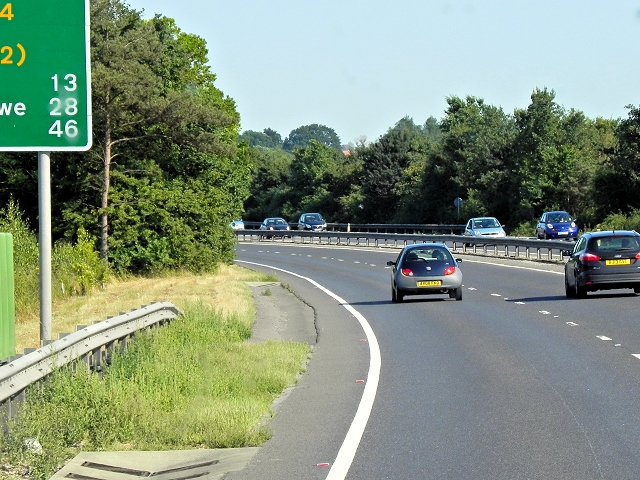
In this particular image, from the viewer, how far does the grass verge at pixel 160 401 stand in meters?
9.45

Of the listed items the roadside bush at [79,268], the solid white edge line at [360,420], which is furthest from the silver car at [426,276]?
the roadside bush at [79,268]

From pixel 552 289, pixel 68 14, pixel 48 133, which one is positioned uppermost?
pixel 68 14

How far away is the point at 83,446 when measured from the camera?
9.88 m

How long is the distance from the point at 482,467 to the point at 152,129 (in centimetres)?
3782

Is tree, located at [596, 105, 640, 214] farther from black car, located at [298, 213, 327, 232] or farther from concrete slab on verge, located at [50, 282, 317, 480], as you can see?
concrete slab on verge, located at [50, 282, 317, 480]

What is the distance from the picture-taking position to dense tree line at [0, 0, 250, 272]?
41.9 m

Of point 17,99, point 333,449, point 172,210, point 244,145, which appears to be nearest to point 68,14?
point 17,99

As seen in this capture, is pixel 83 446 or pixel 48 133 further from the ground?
pixel 48 133

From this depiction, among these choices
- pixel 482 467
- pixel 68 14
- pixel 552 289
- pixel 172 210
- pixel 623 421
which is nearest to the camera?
pixel 482 467

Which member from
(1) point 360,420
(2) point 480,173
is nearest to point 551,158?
(2) point 480,173

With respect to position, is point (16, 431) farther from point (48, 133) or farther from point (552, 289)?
point (552, 289)

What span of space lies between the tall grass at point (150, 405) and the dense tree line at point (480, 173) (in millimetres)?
53895

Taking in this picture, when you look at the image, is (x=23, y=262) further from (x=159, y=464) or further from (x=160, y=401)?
(x=159, y=464)

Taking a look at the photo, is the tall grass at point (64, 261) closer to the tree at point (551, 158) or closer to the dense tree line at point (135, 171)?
the dense tree line at point (135, 171)
